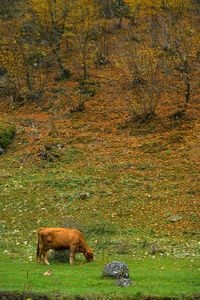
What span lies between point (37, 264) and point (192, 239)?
6501 millimetres

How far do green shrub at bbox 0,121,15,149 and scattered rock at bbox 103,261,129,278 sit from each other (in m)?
17.2

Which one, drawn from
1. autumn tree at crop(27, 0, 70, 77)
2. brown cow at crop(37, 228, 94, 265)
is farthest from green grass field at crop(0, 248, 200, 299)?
autumn tree at crop(27, 0, 70, 77)

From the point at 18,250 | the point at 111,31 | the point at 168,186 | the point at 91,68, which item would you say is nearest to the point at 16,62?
the point at 91,68

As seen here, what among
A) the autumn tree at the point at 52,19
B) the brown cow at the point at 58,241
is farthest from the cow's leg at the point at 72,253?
the autumn tree at the point at 52,19

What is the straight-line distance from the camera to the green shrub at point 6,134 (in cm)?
2409

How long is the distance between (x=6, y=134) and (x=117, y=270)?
18458 mm

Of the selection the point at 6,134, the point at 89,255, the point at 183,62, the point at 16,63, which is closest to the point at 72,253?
the point at 89,255

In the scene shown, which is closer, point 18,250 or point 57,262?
point 57,262

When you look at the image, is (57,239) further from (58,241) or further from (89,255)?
(89,255)

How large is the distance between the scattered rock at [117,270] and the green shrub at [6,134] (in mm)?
17211

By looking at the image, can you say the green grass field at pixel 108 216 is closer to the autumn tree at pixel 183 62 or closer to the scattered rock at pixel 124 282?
the scattered rock at pixel 124 282

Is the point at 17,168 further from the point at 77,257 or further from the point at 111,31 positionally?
the point at 111,31

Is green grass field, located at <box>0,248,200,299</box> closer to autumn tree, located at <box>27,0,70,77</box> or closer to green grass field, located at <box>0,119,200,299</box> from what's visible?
green grass field, located at <box>0,119,200,299</box>

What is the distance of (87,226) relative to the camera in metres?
14.3
